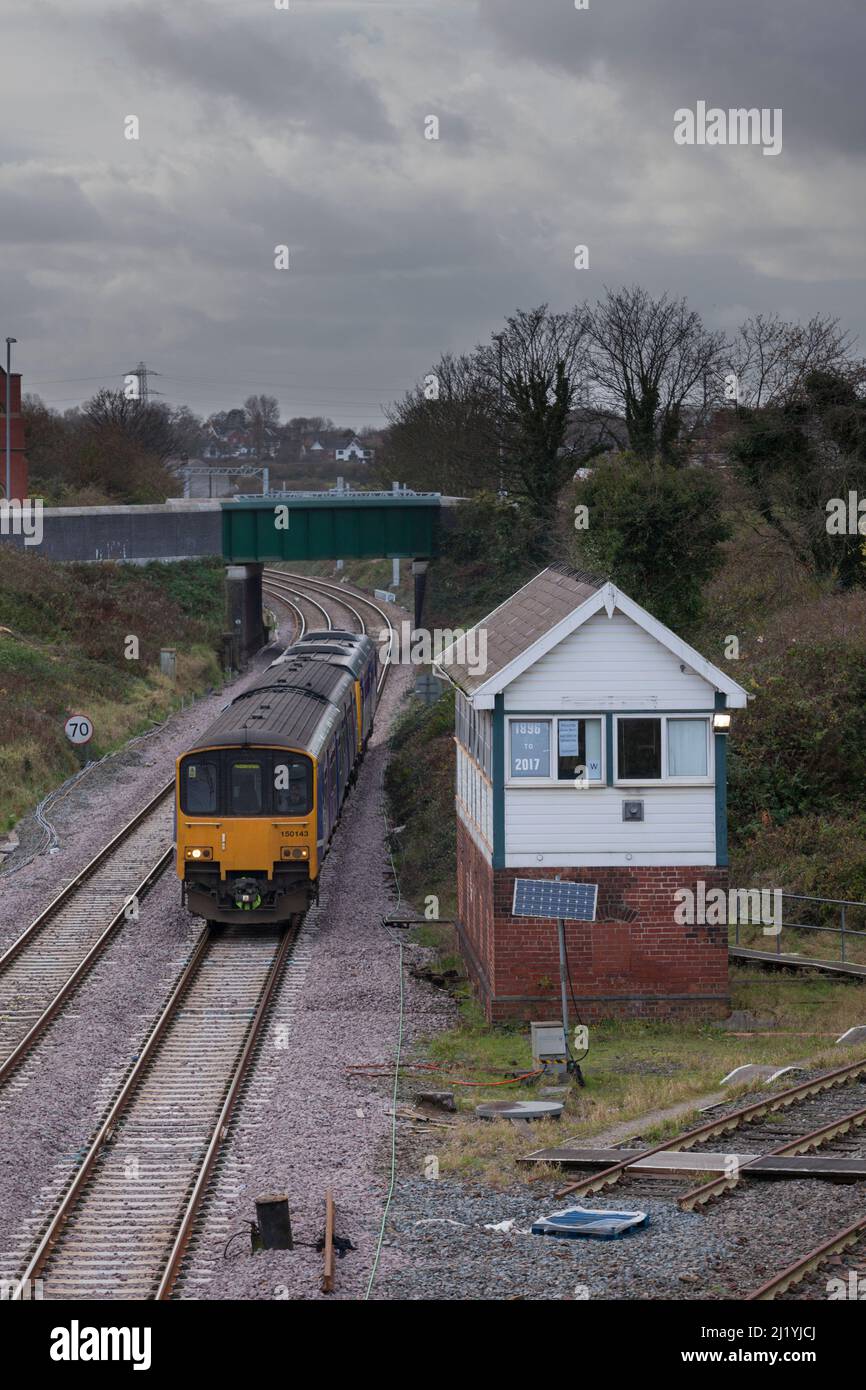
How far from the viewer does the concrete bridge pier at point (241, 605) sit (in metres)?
54.5

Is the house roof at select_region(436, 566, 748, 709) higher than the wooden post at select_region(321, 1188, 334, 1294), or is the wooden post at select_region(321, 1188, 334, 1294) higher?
the house roof at select_region(436, 566, 748, 709)

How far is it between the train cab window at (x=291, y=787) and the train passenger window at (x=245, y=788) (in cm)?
24

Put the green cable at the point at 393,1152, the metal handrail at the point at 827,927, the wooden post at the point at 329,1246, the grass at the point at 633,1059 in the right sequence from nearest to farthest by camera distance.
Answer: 1. the wooden post at the point at 329,1246
2. the green cable at the point at 393,1152
3. the grass at the point at 633,1059
4. the metal handrail at the point at 827,927

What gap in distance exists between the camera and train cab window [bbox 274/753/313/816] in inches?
859

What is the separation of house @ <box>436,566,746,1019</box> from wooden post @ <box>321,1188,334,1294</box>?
635cm

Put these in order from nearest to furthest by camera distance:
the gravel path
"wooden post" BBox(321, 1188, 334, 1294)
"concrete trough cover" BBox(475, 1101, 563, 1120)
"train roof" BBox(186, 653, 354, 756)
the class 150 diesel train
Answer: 1. the gravel path
2. "wooden post" BBox(321, 1188, 334, 1294)
3. "concrete trough cover" BBox(475, 1101, 563, 1120)
4. the class 150 diesel train
5. "train roof" BBox(186, 653, 354, 756)

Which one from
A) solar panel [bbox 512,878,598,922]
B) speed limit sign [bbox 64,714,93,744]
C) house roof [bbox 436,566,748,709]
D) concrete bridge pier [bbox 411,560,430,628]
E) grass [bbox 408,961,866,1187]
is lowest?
grass [bbox 408,961,866,1187]

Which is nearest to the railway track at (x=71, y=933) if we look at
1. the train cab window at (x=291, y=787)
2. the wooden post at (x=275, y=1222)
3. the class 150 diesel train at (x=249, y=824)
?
the class 150 diesel train at (x=249, y=824)

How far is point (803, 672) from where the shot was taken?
28.4 meters

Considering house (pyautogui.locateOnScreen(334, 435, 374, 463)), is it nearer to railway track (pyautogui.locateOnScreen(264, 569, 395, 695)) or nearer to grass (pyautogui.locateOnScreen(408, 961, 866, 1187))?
railway track (pyautogui.locateOnScreen(264, 569, 395, 695))

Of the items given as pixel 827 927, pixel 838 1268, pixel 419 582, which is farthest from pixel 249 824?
pixel 419 582
